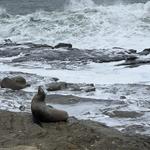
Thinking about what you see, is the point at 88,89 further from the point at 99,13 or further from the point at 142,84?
the point at 99,13

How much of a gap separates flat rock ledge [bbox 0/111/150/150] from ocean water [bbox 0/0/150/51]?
10.7 m

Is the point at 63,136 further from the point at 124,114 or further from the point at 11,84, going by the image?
the point at 11,84

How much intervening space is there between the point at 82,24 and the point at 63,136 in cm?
1612

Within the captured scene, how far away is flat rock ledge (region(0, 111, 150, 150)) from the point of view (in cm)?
754

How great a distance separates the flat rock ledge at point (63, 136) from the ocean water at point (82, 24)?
35.1 feet

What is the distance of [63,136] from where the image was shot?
8070 mm

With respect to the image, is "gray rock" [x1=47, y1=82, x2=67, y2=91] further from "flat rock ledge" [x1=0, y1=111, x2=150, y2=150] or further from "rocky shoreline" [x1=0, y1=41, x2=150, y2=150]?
"flat rock ledge" [x1=0, y1=111, x2=150, y2=150]

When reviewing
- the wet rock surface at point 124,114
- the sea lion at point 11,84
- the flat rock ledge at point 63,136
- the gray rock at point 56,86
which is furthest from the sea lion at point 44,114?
the sea lion at point 11,84

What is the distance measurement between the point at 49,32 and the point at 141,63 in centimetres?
840

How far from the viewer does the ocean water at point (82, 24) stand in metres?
21.1

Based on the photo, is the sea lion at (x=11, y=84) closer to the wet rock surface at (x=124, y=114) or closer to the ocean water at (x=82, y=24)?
the wet rock surface at (x=124, y=114)

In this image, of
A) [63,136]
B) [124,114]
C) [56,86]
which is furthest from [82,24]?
[63,136]

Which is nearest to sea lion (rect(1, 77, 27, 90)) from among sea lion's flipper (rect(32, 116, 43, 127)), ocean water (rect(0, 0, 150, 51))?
sea lion's flipper (rect(32, 116, 43, 127))

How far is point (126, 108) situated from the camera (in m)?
10.6
